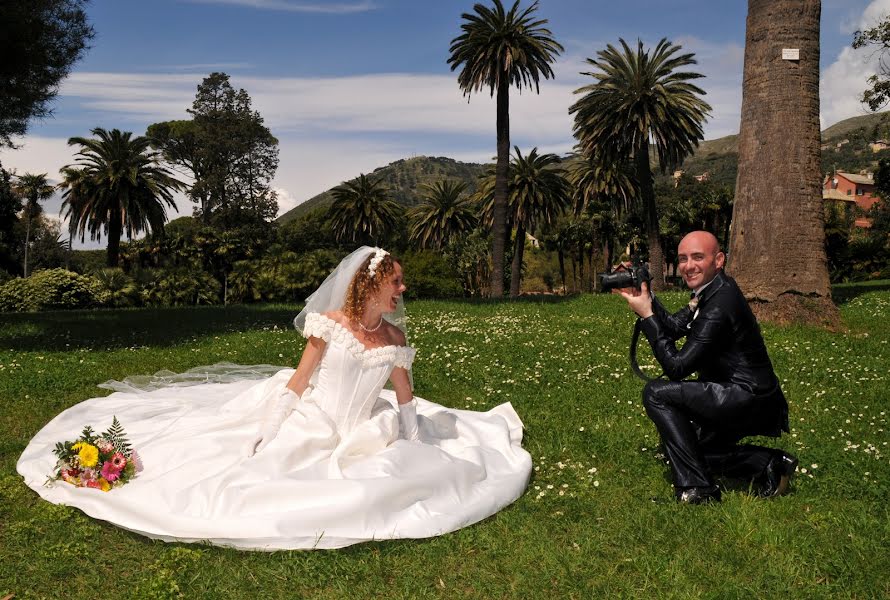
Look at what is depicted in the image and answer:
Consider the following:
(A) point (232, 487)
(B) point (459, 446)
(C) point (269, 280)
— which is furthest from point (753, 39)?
(C) point (269, 280)

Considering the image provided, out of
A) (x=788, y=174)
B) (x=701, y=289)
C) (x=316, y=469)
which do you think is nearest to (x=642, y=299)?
(x=701, y=289)

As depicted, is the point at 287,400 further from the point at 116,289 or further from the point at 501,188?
the point at 501,188

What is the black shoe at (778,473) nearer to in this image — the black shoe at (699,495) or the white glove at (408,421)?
the black shoe at (699,495)

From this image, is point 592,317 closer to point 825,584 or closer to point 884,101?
point 825,584

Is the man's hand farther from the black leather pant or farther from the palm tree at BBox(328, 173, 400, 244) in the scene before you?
Result: the palm tree at BBox(328, 173, 400, 244)

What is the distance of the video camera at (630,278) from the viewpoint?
5.86 metres

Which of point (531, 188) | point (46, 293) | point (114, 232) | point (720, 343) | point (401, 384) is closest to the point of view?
point (720, 343)

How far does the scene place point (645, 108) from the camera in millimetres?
42344

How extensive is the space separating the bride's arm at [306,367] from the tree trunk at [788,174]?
1226 cm


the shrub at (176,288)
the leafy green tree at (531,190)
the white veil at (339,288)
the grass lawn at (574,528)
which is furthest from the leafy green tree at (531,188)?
the white veil at (339,288)

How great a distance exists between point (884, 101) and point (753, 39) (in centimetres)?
1519

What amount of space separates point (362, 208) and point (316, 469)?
64381 mm

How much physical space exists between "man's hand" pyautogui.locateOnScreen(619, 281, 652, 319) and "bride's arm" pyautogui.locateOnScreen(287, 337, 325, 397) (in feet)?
9.52

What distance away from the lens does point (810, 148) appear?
15.6 meters
